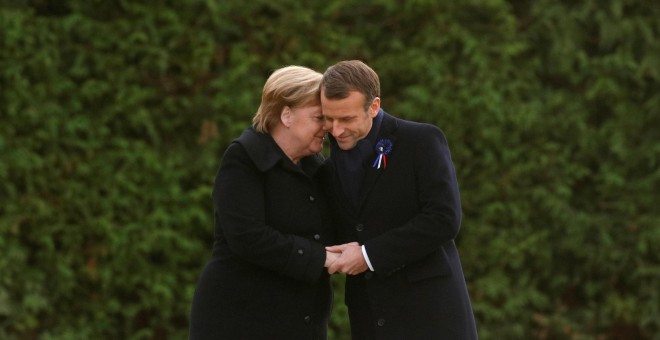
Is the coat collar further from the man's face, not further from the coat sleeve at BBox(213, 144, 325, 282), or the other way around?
the man's face

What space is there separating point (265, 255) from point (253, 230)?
0.10 metres

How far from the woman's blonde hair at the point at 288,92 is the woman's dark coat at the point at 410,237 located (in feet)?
0.90

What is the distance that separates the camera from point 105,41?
6.71 m

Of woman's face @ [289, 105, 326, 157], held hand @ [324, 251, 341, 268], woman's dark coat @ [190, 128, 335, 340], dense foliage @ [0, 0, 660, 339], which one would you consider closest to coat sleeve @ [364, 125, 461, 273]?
held hand @ [324, 251, 341, 268]

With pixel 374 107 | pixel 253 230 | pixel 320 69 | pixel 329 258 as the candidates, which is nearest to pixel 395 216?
pixel 329 258

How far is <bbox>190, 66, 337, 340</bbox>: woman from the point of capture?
407 centimetres

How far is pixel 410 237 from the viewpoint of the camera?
3.99 meters

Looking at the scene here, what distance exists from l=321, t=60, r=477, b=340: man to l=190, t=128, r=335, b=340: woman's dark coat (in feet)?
0.38

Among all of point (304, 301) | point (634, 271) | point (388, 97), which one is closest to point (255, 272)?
point (304, 301)

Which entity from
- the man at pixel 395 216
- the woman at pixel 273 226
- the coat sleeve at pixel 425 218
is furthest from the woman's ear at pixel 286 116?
the coat sleeve at pixel 425 218

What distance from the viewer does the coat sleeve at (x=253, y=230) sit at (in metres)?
4.03

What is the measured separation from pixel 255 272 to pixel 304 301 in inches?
8.0

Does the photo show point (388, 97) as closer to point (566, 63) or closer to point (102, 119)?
point (566, 63)

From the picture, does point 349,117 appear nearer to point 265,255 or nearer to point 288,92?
point 288,92
